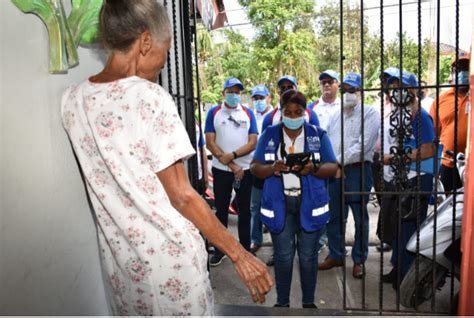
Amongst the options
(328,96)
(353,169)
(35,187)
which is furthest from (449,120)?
(35,187)

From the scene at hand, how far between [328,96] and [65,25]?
367 cm

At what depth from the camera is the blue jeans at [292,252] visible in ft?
9.18

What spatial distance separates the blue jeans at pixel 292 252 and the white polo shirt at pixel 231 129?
5.02ft

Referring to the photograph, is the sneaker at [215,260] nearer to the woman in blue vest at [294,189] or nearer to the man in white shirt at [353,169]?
the man in white shirt at [353,169]

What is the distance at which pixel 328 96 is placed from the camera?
4.76 m

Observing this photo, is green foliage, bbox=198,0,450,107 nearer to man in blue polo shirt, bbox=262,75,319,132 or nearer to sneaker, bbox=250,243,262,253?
man in blue polo shirt, bbox=262,75,319,132

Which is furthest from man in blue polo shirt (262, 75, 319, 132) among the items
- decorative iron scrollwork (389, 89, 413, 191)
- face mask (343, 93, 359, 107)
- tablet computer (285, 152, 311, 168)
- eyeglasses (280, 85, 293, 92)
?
decorative iron scrollwork (389, 89, 413, 191)

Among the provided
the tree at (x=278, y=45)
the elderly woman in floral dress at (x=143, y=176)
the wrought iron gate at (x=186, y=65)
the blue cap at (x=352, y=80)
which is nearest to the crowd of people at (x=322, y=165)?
the blue cap at (x=352, y=80)

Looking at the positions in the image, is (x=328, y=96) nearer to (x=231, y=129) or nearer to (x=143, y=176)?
(x=231, y=129)

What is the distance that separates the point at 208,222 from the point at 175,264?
172 millimetres

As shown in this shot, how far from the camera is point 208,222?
4.39ft

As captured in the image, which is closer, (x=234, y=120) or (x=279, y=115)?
(x=279, y=115)

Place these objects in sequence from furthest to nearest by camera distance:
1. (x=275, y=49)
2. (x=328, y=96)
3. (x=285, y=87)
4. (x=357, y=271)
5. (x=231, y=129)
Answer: (x=275, y=49)
(x=328, y=96)
(x=285, y=87)
(x=231, y=129)
(x=357, y=271)

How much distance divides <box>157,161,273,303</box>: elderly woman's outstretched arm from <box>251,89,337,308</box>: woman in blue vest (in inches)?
53.9
